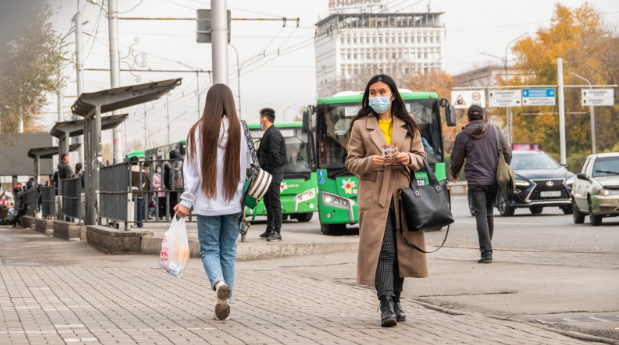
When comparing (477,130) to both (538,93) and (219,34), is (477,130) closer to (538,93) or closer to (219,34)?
(219,34)

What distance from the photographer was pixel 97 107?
54.5 ft

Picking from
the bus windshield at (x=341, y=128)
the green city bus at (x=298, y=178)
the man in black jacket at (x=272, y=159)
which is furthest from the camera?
the green city bus at (x=298, y=178)

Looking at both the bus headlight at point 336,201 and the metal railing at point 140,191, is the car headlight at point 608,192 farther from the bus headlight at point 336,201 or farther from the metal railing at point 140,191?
the metal railing at point 140,191

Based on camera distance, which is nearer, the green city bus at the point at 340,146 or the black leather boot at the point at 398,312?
the black leather boot at the point at 398,312

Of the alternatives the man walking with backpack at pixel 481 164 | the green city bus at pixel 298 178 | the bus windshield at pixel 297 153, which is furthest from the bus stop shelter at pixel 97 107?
the bus windshield at pixel 297 153

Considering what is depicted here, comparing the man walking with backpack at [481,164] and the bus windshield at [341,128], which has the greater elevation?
the bus windshield at [341,128]

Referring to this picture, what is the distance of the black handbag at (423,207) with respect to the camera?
6.13 meters

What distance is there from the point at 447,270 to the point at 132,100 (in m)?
8.32

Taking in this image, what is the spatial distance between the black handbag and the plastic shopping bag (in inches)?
68.1

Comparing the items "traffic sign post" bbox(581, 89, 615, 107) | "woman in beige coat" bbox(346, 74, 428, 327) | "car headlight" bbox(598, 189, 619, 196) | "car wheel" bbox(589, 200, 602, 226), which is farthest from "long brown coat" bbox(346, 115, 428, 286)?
"traffic sign post" bbox(581, 89, 615, 107)

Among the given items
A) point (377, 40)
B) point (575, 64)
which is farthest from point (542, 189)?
point (377, 40)

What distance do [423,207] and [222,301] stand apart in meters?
1.56

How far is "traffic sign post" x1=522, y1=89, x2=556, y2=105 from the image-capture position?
5831 centimetres

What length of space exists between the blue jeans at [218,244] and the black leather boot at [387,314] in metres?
1.26
